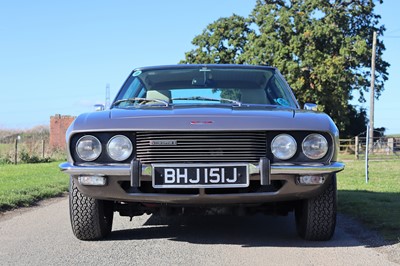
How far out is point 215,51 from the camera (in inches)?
1410

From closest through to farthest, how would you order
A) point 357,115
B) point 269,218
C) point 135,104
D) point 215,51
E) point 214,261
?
point 214,261 → point 135,104 → point 269,218 → point 215,51 → point 357,115

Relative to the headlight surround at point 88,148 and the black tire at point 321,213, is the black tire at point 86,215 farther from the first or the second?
the black tire at point 321,213

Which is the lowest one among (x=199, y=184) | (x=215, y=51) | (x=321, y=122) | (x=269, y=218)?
(x=269, y=218)

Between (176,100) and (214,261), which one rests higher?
(176,100)

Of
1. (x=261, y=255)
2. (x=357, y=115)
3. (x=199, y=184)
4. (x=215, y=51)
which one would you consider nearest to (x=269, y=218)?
(x=261, y=255)

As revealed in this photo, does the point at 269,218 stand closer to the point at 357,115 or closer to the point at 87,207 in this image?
the point at 87,207

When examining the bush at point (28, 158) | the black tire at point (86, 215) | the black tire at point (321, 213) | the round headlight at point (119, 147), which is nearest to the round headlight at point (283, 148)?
the black tire at point (321, 213)

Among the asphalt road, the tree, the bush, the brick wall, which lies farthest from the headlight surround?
the brick wall

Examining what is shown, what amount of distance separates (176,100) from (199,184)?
1.57 m

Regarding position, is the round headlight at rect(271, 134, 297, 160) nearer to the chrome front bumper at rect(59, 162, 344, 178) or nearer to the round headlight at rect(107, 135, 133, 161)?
the chrome front bumper at rect(59, 162, 344, 178)

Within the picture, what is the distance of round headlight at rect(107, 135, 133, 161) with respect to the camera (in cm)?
411

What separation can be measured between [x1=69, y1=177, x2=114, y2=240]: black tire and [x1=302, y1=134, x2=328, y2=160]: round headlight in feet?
6.18

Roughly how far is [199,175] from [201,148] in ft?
0.75

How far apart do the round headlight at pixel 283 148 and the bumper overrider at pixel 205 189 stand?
9cm
